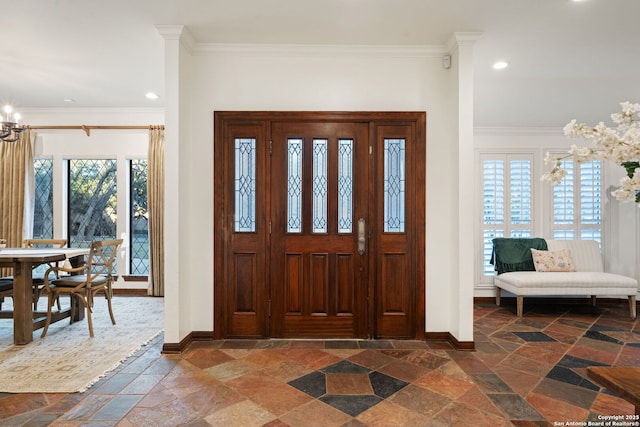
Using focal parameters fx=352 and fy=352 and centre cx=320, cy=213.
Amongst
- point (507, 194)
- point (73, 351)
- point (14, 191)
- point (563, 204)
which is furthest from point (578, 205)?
point (14, 191)

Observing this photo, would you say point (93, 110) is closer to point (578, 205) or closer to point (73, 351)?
point (73, 351)

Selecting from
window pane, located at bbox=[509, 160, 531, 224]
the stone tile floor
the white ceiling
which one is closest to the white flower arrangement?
the stone tile floor

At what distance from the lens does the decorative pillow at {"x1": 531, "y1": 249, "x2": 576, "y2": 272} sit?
4902mm

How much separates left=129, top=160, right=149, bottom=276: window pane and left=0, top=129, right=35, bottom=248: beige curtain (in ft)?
4.85

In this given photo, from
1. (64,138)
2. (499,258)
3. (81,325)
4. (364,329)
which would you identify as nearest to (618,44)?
(499,258)

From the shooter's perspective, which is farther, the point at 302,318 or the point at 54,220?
the point at 54,220

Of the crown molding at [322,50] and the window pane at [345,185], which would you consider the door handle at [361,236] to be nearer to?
the window pane at [345,185]

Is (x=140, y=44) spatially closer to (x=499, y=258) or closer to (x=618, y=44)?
(x=618, y=44)

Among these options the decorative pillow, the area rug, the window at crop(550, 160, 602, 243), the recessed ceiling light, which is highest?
the recessed ceiling light

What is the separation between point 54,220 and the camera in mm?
5547

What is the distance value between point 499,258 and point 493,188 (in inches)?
43.3

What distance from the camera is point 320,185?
3574 mm

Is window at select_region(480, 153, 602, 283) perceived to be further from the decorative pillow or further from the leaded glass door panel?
the leaded glass door panel

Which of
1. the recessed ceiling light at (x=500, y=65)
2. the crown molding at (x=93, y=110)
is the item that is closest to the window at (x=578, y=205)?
the recessed ceiling light at (x=500, y=65)
